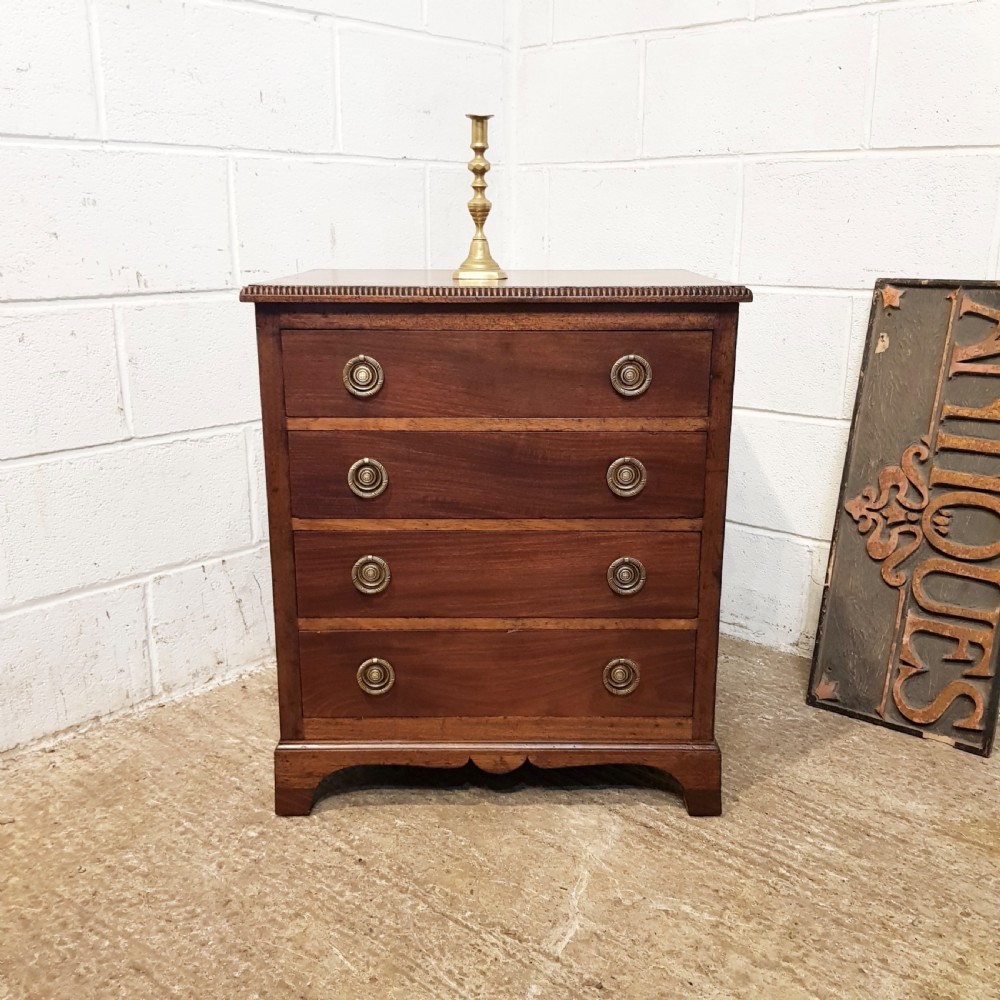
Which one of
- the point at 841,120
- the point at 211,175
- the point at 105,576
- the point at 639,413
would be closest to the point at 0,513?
the point at 105,576

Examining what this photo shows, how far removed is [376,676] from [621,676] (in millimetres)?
396

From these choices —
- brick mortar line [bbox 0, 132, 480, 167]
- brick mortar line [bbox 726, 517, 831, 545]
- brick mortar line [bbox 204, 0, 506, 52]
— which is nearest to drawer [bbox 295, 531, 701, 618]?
brick mortar line [bbox 726, 517, 831, 545]

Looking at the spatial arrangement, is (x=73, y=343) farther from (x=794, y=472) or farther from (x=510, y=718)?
(x=794, y=472)

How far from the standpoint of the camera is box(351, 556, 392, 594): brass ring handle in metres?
1.51

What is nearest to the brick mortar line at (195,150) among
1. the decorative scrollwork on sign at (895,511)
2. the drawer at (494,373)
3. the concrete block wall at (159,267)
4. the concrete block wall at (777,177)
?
the concrete block wall at (159,267)

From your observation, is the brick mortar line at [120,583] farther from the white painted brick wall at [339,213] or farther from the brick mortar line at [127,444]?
the brick mortar line at [127,444]

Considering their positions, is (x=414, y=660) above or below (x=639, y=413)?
below

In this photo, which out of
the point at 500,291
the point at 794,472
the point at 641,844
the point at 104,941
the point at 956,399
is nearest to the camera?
the point at 104,941

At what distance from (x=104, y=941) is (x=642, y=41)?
204 cm

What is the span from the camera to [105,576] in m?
1.87

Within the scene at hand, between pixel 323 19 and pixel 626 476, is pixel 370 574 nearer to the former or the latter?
pixel 626 476

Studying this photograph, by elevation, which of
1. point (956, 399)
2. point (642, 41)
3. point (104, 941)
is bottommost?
point (104, 941)

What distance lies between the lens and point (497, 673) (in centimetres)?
155

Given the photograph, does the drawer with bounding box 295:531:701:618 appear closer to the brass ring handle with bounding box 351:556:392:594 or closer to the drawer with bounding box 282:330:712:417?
the brass ring handle with bounding box 351:556:392:594
